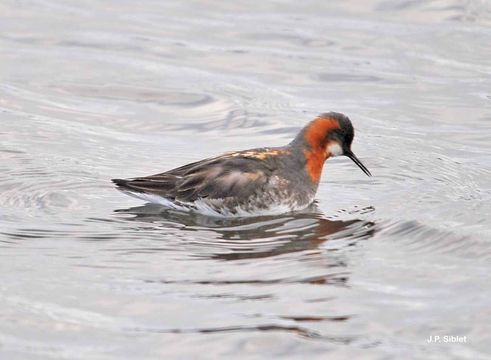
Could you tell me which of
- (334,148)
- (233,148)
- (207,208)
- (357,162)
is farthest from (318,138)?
(233,148)

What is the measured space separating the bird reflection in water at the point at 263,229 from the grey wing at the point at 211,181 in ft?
0.79

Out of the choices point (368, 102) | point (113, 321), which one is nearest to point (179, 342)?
point (113, 321)

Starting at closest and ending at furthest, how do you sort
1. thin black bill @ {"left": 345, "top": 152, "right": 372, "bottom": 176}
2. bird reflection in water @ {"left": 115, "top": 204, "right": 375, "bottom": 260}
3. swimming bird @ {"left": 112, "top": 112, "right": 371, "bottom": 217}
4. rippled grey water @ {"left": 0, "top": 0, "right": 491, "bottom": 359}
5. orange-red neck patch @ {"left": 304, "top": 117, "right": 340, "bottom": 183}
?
rippled grey water @ {"left": 0, "top": 0, "right": 491, "bottom": 359}, bird reflection in water @ {"left": 115, "top": 204, "right": 375, "bottom": 260}, swimming bird @ {"left": 112, "top": 112, "right": 371, "bottom": 217}, orange-red neck patch @ {"left": 304, "top": 117, "right": 340, "bottom": 183}, thin black bill @ {"left": 345, "top": 152, "right": 372, "bottom": 176}

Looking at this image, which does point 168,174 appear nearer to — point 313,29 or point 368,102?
point 368,102

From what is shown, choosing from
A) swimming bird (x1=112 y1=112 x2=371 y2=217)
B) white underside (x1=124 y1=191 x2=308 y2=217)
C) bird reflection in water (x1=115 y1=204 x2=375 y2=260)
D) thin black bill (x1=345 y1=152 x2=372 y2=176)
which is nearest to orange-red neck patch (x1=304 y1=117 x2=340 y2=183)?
swimming bird (x1=112 y1=112 x2=371 y2=217)

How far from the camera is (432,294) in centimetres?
1063

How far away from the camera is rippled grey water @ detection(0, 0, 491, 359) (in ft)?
32.3

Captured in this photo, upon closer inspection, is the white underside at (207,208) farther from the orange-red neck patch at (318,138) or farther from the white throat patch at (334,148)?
the white throat patch at (334,148)

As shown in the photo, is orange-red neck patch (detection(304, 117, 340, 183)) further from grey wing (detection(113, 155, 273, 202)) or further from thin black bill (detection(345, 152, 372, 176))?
grey wing (detection(113, 155, 273, 202))

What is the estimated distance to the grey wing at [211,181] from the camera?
44.6 ft

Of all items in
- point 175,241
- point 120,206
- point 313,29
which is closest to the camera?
point 175,241

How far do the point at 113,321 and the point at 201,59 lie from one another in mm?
10973

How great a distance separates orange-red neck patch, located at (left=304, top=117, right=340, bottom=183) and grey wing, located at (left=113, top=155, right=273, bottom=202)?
2.04ft

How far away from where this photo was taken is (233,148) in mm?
16297
